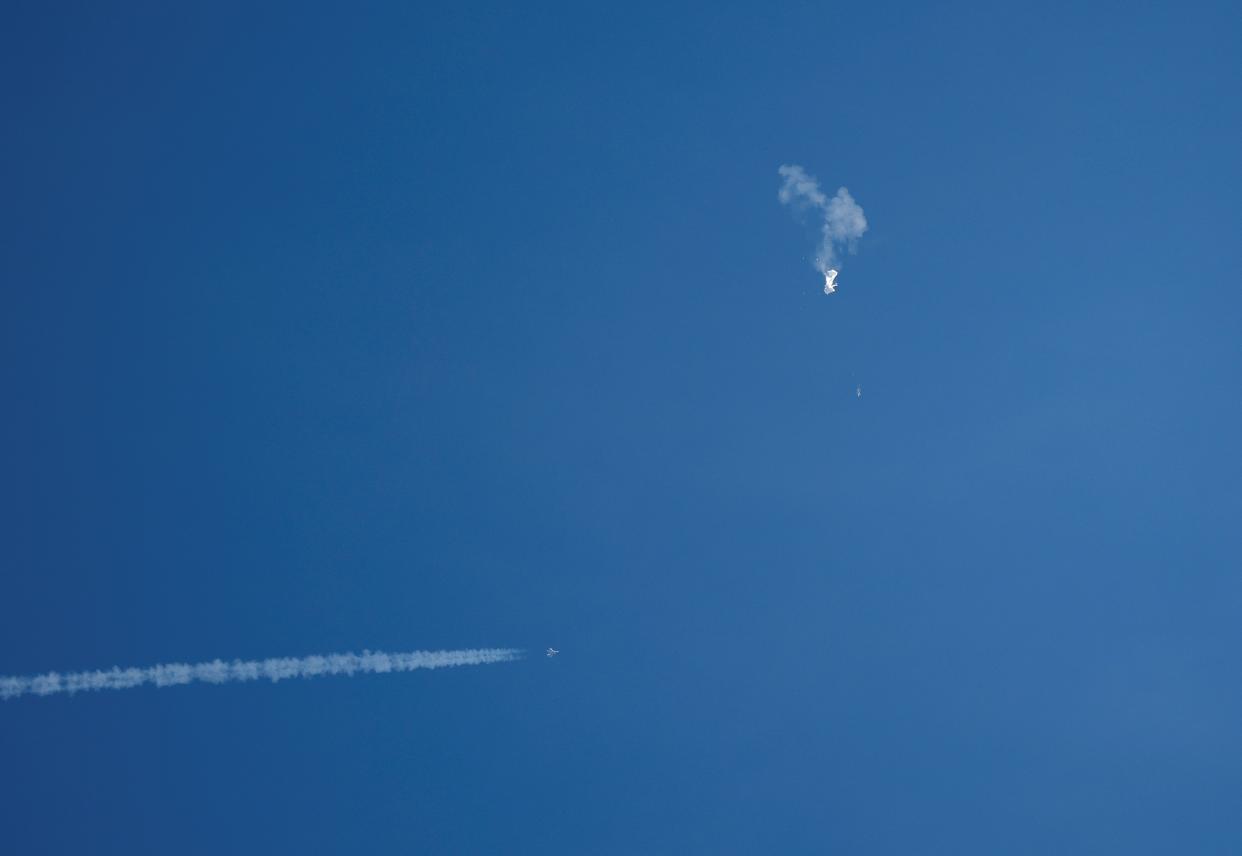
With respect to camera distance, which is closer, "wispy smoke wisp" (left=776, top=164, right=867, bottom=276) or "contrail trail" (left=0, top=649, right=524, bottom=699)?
"contrail trail" (left=0, top=649, right=524, bottom=699)

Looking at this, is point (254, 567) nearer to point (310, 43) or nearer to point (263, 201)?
point (263, 201)

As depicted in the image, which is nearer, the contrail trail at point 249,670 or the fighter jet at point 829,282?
the contrail trail at point 249,670

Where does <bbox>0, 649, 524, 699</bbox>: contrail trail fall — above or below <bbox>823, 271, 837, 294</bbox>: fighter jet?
below

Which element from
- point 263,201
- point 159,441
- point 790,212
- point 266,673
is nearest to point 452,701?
point 266,673

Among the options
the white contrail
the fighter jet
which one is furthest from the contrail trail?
the white contrail

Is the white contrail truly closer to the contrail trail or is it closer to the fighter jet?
the fighter jet

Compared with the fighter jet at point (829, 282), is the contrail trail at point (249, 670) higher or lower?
lower

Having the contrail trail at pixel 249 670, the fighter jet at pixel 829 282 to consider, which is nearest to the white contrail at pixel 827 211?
the fighter jet at pixel 829 282

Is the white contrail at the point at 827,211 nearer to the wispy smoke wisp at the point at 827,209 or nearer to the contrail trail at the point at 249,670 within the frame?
the wispy smoke wisp at the point at 827,209

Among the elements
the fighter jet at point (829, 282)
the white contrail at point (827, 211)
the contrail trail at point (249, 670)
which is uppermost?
the white contrail at point (827, 211)
